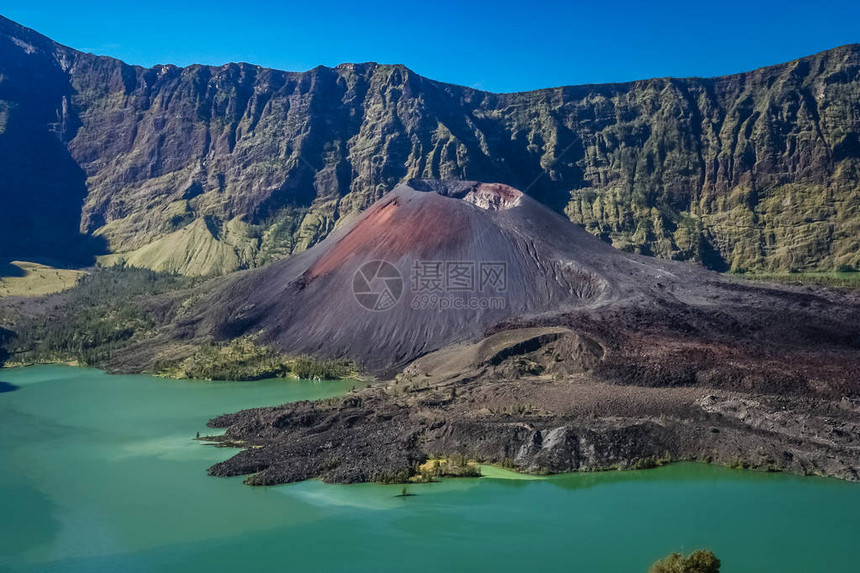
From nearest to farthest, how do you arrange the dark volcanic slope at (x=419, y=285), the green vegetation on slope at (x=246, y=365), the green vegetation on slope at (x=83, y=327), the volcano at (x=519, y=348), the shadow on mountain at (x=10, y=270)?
the volcano at (x=519, y=348), the green vegetation on slope at (x=246, y=365), the dark volcanic slope at (x=419, y=285), the green vegetation on slope at (x=83, y=327), the shadow on mountain at (x=10, y=270)

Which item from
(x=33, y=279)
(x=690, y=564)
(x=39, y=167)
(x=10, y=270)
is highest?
(x=39, y=167)

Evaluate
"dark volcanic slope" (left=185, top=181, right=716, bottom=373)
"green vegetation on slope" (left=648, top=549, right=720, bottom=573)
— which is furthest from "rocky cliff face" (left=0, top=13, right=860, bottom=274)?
"green vegetation on slope" (left=648, top=549, right=720, bottom=573)

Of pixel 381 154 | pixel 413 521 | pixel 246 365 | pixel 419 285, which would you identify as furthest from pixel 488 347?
pixel 381 154

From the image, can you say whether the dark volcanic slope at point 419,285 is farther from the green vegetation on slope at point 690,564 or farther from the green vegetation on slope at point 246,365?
the green vegetation on slope at point 690,564

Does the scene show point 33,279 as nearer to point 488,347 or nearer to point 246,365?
point 246,365

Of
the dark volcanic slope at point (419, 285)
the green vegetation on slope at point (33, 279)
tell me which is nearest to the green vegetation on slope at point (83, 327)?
the green vegetation on slope at point (33, 279)

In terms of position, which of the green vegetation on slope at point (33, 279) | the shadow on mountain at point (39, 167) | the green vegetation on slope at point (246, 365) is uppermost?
the shadow on mountain at point (39, 167)

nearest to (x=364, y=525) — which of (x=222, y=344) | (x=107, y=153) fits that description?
(x=222, y=344)
